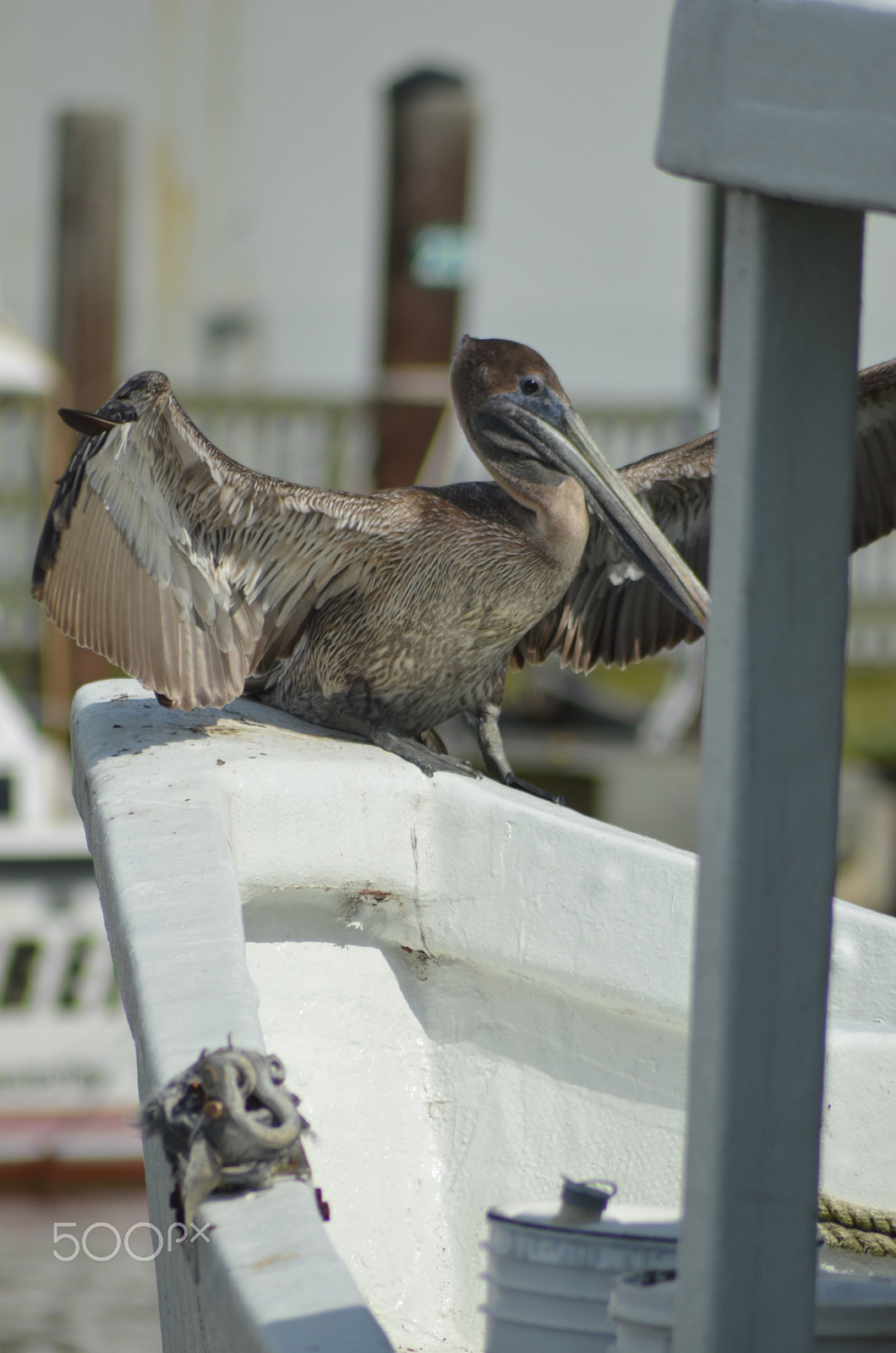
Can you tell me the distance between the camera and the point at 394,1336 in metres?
1.91

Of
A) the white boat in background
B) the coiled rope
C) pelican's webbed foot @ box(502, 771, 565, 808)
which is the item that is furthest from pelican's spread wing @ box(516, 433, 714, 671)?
the white boat in background

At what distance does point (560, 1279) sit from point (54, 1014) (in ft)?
23.3

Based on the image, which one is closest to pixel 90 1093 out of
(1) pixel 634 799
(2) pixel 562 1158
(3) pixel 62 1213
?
(3) pixel 62 1213

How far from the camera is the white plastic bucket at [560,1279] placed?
1317 mm

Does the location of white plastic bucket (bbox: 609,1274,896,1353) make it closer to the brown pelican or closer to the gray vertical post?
the gray vertical post

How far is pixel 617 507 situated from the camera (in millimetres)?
2754

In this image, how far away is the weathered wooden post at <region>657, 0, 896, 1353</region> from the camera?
2.83 ft

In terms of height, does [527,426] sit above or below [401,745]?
above

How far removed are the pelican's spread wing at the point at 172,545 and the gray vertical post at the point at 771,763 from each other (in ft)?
5.46

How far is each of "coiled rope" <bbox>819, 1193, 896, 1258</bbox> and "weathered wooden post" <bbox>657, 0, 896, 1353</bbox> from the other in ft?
3.05

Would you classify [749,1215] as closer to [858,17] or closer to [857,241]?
[857,241]

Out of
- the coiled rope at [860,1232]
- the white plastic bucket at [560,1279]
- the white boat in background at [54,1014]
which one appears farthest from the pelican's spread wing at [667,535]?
the white boat in background at [54,1014]

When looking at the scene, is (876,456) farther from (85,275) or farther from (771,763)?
(85,275)

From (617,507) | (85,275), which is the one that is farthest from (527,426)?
(85,275)
